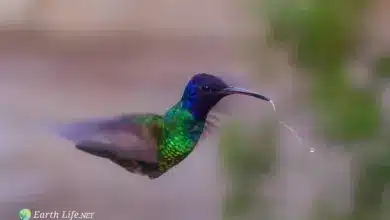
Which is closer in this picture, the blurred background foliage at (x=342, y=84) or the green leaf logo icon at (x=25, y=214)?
the blurred background foliage at (x=342, y=84)

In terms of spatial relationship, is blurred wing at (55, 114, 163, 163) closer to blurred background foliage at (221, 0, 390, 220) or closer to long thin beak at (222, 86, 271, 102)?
long thin beak at (222, 86, 271, 102)

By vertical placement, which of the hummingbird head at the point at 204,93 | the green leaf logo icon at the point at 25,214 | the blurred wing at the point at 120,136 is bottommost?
the green leaf logo icon at the point at 25,214

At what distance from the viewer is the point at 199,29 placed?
78cm

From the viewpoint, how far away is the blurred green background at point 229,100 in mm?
605

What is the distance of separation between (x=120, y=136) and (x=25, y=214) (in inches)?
7.3

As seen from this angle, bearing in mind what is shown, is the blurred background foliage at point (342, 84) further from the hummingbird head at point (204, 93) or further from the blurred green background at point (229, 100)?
the hummingbird head at point (204, 93)

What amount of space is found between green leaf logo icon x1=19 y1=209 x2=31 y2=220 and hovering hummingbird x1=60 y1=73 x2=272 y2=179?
4.8 inches

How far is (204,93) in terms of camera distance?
2.31 feet

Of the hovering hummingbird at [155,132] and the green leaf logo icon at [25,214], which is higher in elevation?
the hovering hummingbird at [155,132]

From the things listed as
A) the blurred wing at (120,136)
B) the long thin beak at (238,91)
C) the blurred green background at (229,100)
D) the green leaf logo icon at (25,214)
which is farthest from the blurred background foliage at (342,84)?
the green leaf logo icon at (25,214)

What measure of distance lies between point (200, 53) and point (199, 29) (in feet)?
0.13

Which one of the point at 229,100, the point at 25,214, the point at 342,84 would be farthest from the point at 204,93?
the point at 25,214

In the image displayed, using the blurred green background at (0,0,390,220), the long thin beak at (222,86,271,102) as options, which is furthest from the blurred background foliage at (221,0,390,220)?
the long thin beak at (222,86,271,102)

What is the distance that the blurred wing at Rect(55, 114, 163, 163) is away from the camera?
0.70m
